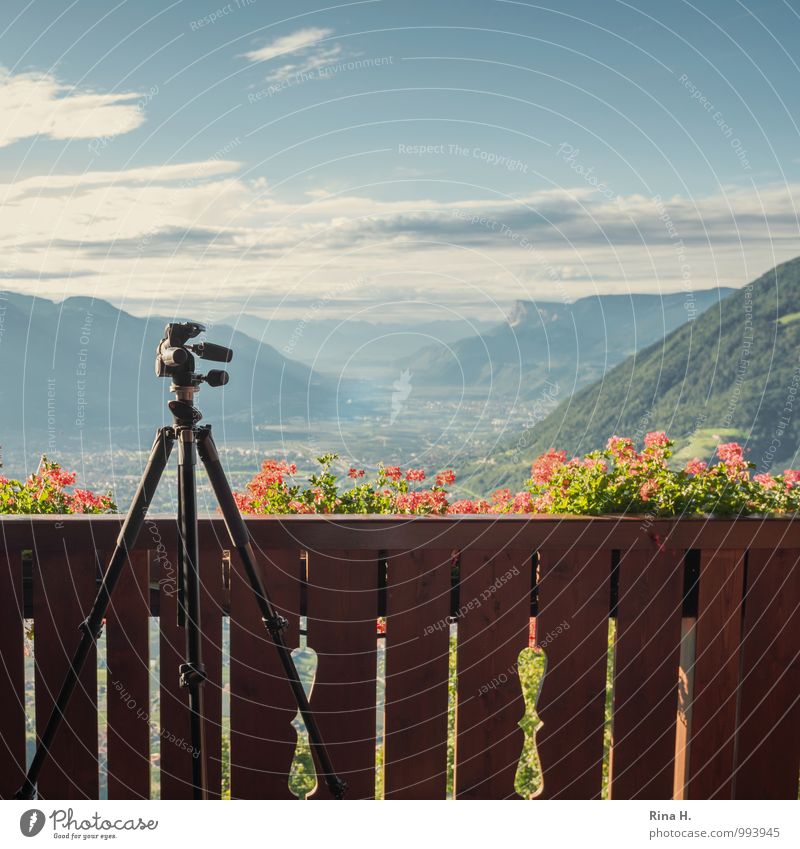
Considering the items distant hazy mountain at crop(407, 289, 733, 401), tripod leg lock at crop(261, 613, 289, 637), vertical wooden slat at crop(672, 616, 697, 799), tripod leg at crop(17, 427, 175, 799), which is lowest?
vertical wooden slat at crop(672, 616, 697, 799)

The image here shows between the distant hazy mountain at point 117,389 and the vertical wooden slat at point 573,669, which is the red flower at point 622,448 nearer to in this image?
the vertical wooden slat at point 573,669

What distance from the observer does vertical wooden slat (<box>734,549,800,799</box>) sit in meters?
2.27

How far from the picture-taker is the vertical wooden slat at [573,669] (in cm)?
219

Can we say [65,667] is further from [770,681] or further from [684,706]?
[770,681]

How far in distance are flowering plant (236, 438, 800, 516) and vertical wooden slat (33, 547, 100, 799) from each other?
545mm

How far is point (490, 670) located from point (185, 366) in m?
1.29

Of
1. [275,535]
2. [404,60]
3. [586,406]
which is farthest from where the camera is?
[586,406]

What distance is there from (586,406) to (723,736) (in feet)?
26.7

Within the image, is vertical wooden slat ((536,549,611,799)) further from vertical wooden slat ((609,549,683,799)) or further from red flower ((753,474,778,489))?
red flower ((753,474,778,489))

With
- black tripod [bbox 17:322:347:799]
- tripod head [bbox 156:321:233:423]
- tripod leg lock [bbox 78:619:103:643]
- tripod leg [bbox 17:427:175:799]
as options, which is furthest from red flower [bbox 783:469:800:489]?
tripod leg lock [bbox 78:619:103:643]
